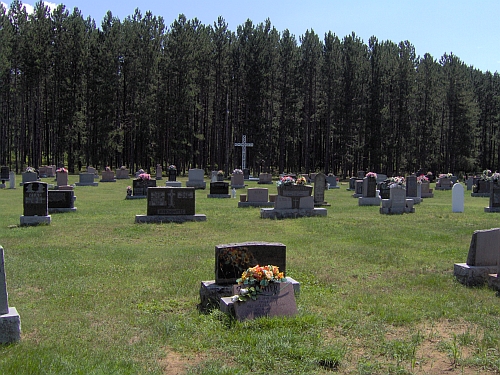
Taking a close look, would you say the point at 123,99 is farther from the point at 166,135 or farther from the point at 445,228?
the point at 445,228

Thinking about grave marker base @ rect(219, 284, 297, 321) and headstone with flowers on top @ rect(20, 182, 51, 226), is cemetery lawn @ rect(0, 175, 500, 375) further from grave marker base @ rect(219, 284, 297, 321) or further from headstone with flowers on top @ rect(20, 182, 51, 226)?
headstone with flowers on top @ rect(20, 182, 51, 226)

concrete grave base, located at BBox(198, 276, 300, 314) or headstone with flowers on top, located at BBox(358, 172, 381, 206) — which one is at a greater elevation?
headstone with flowers on top, located at BBox(358, 172, 381, 206)

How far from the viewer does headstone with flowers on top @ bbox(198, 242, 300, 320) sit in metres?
5.82

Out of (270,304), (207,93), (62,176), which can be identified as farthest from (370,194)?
(207,93)

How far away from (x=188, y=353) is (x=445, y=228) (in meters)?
11.2

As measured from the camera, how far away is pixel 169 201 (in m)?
15.9

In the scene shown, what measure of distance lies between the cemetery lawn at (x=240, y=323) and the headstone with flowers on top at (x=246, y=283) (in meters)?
0.22

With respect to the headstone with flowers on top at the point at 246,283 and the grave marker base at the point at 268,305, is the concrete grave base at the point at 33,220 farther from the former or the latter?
the grave marker base at the point at 268,305

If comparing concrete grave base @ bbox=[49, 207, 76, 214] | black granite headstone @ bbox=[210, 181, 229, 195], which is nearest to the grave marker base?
concrete grave base @ bbox=[49, 207, 76, 214]

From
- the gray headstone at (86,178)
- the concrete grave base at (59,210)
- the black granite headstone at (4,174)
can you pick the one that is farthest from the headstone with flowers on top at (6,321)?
the black granite headstone at (4,174)

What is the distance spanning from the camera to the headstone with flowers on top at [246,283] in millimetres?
5816

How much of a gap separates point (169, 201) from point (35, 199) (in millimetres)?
4114

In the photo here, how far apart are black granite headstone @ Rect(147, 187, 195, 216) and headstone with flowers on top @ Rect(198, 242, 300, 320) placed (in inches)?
365

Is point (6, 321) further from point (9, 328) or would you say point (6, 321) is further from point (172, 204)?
point (172, 204)
